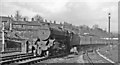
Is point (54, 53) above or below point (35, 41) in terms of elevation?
below

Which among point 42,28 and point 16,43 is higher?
point 42,28

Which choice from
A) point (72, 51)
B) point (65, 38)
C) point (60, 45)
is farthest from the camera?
point (72, 51)

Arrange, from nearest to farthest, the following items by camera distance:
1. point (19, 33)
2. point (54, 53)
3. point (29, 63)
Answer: point (29, 63)
point (54, 53)
point (19, 33)

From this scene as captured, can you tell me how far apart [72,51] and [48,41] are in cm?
1227

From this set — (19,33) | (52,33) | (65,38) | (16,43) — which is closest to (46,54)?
(52,33)

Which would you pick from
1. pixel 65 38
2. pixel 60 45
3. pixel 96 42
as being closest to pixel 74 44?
pixel 65 38

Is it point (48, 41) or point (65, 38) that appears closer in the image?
point (48, 41)

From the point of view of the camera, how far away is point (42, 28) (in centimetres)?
2478

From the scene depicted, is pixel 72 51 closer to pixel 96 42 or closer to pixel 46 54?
pixel 46 54

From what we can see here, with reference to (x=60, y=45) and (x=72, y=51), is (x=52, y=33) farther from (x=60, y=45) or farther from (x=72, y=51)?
(x=72, y=51)

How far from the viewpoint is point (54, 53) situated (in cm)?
2598

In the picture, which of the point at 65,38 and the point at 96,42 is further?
the point at 96,42

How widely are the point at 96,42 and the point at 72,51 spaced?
2872cm

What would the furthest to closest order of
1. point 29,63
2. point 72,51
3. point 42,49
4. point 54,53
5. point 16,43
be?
point 16,43 → point 72,51 → point 54,53 → point 42,49 → point 29,63
